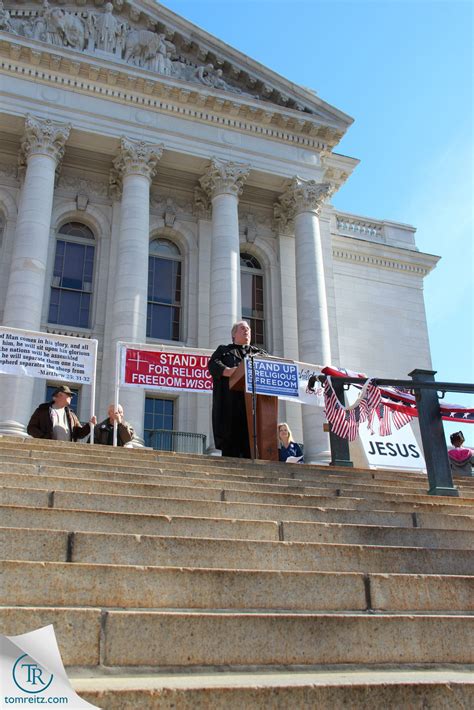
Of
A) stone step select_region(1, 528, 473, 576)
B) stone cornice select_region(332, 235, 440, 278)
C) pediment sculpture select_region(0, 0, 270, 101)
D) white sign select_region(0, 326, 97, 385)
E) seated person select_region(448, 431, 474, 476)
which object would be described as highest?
pediment sculpture select_region(0, 0, 270, 101)

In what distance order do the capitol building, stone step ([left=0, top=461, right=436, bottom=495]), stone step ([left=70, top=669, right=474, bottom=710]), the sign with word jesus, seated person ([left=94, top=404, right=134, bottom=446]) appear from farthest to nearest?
the capitol building < seated person ([left=94, top=404, right=134, bottom=446]) < the sign with word jesus < stone step ([left=0, top=461, right=436, bottom=495]) < stone step ([left=70, top=669, right=474, bottom=710])

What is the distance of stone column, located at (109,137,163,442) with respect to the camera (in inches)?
713

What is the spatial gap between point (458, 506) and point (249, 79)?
19.8m

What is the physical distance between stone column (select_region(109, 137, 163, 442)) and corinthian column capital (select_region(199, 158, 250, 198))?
6.12 ft

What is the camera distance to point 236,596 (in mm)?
3961

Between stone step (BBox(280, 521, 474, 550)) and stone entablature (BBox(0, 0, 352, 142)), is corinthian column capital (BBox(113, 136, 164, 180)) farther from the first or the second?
stone step (BBox(280, 521, 474, 550))

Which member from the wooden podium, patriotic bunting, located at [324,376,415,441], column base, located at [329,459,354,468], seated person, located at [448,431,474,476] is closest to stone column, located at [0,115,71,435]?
the wooden podium

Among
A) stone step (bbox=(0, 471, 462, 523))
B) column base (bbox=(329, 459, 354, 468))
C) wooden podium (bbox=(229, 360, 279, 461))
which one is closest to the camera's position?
stone step (bbox=(0, 471, 462, 523))

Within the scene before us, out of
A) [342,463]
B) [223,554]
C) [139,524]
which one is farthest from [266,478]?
[223,554]

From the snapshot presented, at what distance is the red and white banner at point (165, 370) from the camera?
521 inches

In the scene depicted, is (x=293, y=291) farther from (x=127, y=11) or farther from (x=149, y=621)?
(x=149, y=621)

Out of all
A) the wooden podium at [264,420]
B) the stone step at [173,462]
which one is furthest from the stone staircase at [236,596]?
the wooden podium at [264,420]

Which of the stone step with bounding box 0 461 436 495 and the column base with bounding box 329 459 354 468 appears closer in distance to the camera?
the stone step with bounding box 0 461 436 495

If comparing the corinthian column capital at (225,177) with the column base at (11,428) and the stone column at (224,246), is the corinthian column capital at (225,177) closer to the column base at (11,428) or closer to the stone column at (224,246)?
the stone column at (224,246)
